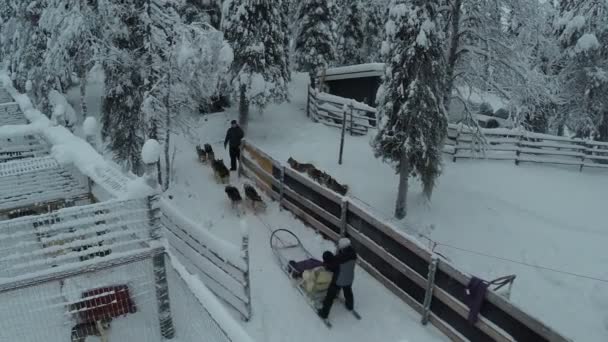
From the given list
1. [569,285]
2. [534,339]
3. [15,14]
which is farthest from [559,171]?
[15,14]

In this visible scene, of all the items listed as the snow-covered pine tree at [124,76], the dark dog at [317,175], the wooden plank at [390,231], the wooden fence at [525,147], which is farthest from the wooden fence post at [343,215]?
the wooden fence at [525,147]

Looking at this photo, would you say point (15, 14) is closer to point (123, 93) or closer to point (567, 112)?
point (123, 93)

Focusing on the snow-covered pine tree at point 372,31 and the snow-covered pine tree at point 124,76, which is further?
the snow-covered pine tree at point 372,31

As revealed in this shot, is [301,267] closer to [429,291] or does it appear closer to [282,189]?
[429,291]

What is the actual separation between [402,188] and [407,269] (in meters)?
5.01

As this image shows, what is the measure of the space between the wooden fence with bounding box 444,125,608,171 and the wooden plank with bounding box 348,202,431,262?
28.5ft

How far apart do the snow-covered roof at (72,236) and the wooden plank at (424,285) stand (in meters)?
4.62

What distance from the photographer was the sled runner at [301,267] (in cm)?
784

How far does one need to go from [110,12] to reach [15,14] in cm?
1446

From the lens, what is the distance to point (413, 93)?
11617mm

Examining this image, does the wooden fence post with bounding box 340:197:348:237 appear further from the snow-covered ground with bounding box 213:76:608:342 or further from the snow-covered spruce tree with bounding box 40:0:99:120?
the snow-covered spruce tree with bounding box 40:0:99:120

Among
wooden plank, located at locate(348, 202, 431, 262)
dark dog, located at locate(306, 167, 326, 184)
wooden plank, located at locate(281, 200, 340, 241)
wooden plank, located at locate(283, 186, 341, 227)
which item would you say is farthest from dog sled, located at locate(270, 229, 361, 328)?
dark dog, located at locate(306, 167, 326, 184)

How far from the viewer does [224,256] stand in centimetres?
752

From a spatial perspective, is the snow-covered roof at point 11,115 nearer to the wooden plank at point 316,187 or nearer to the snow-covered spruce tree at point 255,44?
the wooden plank at point 316,187
